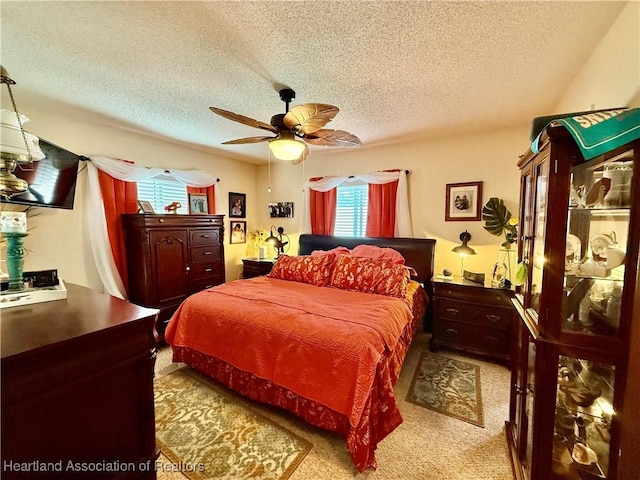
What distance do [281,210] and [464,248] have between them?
2.95 metres

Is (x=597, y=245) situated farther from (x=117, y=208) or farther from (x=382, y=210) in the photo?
(x=117, y=208)

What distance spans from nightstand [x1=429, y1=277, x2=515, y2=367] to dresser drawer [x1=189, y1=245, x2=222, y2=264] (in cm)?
292

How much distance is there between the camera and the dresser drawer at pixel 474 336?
2.64 metres

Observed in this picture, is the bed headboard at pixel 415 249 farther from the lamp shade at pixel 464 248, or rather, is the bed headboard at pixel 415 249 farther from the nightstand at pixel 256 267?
the nightstand at pixel 256 267

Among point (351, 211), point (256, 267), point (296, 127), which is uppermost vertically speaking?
point (296, 127)

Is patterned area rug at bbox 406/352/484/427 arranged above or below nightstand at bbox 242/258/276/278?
below

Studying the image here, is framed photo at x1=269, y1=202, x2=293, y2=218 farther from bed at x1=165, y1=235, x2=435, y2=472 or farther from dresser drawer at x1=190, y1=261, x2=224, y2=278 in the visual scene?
bed at x1=165, y1=235, x2=435, y2=472

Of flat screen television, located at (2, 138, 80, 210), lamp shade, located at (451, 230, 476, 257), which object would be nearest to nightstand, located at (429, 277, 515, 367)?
lamp shade, located at (451, 230, 476, 257)

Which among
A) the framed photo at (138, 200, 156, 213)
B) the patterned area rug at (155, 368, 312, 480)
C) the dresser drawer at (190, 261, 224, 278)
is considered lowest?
the patterned area rug at (155, 368, 312, 480)

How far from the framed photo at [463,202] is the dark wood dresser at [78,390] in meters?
3.35

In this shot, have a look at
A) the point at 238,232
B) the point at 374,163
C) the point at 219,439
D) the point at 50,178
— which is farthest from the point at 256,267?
the point at 219,439

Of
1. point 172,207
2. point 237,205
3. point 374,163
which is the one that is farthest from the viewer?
point 237,205

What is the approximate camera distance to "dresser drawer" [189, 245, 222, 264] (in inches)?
137

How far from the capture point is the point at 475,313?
2.74 m
